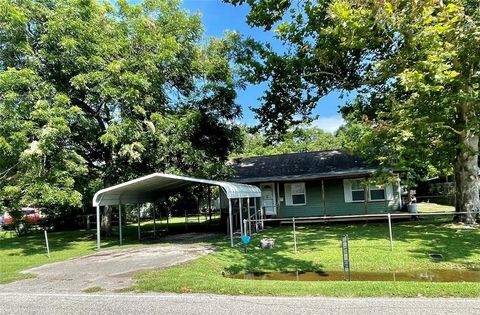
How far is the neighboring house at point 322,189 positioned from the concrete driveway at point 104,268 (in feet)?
27.6

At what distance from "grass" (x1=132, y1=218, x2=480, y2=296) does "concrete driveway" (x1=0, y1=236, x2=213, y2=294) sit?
689 millimetres

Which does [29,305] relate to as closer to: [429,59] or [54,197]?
[54,197]

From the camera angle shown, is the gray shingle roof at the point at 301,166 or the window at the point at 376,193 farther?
the window at the point at 376,193

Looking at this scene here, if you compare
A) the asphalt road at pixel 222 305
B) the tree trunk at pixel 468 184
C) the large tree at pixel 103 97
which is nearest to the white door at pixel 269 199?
the large tree at pixel 103 97

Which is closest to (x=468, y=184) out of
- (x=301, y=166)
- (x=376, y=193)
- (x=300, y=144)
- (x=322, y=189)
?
(x=376, y=193)

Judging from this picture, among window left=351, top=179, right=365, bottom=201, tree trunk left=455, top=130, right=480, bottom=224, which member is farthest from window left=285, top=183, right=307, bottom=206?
tree trunk left=455, top=130, right=480, bottom=224

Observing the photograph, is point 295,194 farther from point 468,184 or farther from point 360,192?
point 468,184

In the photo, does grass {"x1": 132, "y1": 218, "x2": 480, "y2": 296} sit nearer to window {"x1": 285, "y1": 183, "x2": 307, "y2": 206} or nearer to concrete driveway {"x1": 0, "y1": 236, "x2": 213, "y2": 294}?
concrete driveway {"x1": 0, "y1": 236, "x2": 213, "y2": 294}

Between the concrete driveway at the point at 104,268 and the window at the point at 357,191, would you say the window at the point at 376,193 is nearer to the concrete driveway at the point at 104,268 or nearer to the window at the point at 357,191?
the window at the point at 357,191

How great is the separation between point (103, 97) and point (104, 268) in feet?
25.5

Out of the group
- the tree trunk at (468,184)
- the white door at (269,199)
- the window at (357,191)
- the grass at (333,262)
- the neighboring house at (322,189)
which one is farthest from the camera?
the white door at (269,199)

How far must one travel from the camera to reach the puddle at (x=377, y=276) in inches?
348

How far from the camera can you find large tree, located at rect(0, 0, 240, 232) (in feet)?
47.6

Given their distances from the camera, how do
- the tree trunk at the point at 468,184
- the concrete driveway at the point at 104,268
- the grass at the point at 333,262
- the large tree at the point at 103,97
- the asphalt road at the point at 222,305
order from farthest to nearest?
1. the tree trunk at the point at 468,184
2. the large tree at the point at 103,97
3. the concrete driveway at the point at 104,268
4. the grass at the point at 333,262
5. the asphalt road at the point at 222,305
